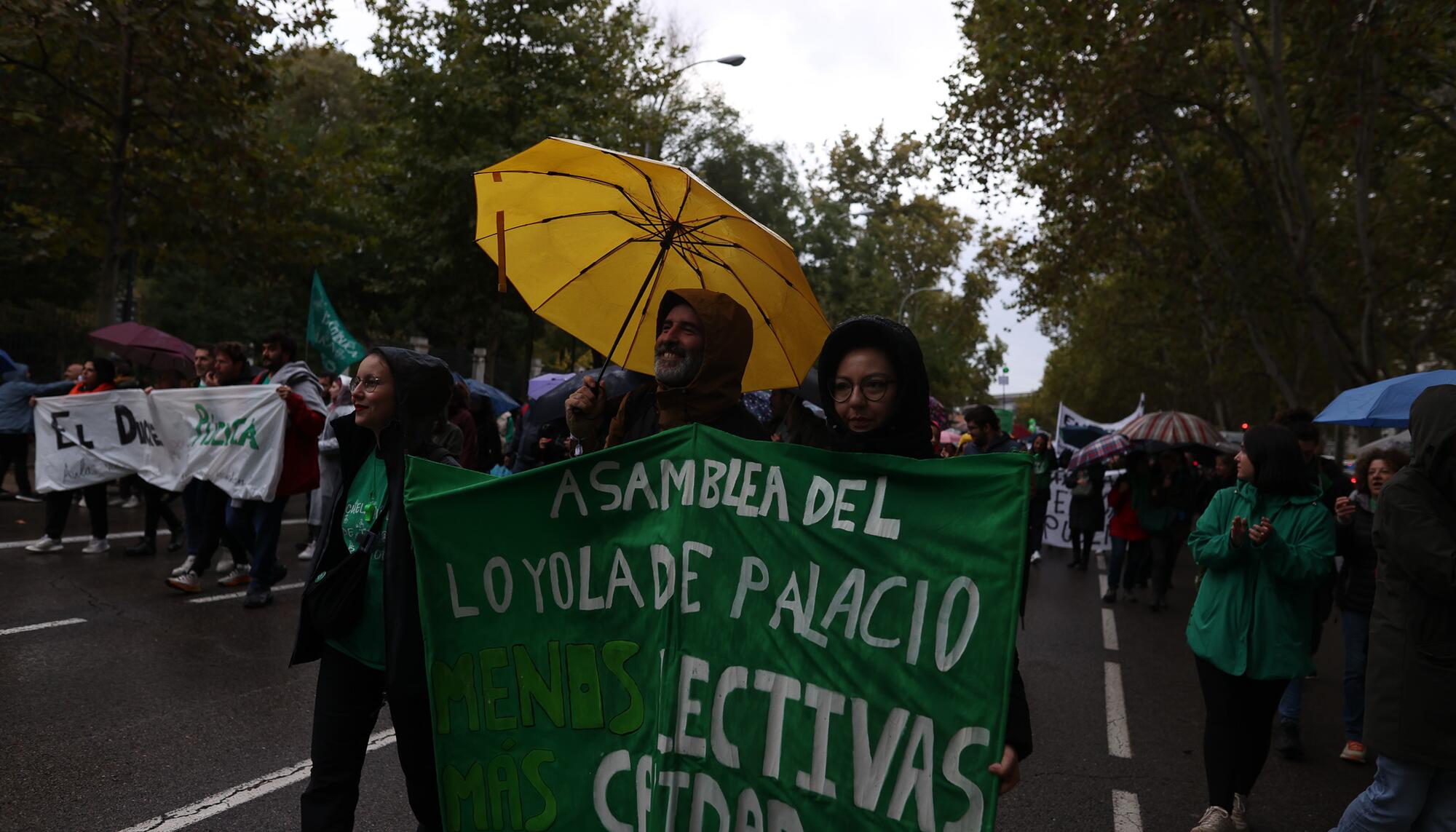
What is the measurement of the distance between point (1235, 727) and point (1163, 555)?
737 centimetres

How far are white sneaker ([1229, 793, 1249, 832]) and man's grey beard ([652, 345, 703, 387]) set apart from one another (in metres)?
3.18

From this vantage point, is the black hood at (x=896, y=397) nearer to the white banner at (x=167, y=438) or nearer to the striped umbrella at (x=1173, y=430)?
the white banner at (x=167, y=438)

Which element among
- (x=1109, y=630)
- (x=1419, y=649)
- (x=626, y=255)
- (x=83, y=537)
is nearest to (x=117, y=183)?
(x=83, y=537)

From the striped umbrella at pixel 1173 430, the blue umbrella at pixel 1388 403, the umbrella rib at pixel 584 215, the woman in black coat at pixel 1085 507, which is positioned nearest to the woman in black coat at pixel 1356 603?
the blue umbrella at pixel 1388 403

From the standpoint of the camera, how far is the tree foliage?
13.7 metres

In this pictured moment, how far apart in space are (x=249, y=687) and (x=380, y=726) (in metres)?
0.81

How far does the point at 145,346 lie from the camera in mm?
14578

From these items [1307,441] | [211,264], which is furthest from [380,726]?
[211,264]

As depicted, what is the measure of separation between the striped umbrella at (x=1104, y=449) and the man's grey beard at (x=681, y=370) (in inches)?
408

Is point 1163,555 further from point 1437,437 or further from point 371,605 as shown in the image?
point 371,605

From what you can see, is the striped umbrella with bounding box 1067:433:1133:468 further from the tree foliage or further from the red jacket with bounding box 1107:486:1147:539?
the tree foliage

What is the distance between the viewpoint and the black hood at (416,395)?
3.26 metres

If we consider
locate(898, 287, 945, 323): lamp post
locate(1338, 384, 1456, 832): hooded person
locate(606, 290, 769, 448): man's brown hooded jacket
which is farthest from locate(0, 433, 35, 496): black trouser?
locate(898, 287, 945, 323): lamp post

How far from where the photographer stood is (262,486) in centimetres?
788
